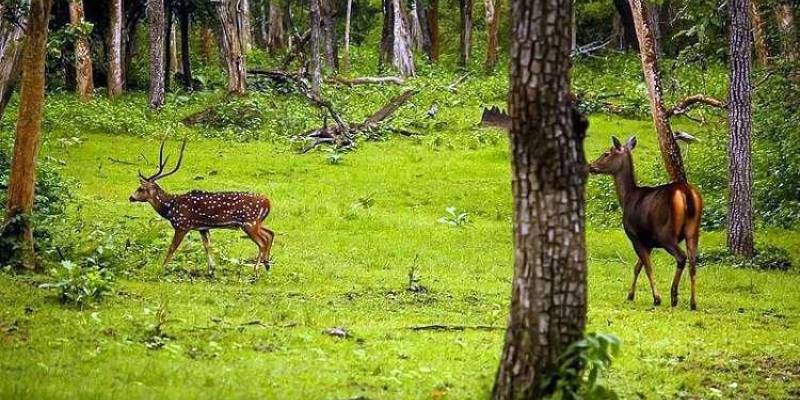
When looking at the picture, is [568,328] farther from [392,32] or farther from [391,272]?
[392,32]

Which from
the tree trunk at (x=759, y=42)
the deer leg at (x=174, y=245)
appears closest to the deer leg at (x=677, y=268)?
the deer leg at (x=174, y=245)

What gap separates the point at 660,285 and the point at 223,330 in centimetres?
738

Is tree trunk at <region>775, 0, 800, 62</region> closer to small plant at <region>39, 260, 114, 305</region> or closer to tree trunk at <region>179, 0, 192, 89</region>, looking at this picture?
small plant at <region>39, 260, 114, 305</region>

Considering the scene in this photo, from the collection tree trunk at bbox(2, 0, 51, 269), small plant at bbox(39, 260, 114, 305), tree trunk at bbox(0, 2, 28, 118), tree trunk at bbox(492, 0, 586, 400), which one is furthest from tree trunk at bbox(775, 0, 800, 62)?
tree trunk at bbox(492, 0, 586, 400)

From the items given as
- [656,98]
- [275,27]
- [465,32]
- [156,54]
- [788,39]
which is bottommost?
[656,98]

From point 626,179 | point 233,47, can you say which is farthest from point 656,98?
point 233,47

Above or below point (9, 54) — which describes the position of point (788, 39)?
above

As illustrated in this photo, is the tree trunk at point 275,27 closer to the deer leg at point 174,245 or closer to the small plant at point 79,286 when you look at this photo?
the deer leg at point 174,245

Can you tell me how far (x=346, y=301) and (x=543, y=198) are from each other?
22.0 feet

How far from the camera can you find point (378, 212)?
21969 millimetres

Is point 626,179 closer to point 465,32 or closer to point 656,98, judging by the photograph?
point 656,98

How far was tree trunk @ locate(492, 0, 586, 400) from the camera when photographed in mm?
7520

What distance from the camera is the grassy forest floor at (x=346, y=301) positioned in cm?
945

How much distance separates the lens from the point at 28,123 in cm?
1352
